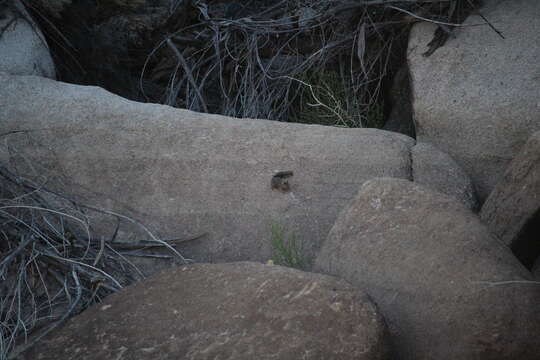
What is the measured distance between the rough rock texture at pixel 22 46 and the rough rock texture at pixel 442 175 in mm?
2054

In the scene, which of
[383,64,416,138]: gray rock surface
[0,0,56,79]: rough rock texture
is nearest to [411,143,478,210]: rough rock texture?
[383,64,416,138]: gray rock surface

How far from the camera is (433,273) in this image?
2.07 m

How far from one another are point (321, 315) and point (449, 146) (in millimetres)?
1710

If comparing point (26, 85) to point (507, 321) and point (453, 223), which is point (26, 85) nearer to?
point (453, 223)

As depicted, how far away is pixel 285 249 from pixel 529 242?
0.82 meters

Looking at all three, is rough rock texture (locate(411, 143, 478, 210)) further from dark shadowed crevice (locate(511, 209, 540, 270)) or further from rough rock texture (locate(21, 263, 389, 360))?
rough rock texture (locate(21, 263, 389, 360))

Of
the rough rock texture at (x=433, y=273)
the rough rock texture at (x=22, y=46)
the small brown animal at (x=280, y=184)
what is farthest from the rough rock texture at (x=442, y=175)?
the rough rock texture at (x=22, y=46)

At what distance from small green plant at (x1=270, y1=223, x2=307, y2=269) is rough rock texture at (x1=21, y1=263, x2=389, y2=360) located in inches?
19.1

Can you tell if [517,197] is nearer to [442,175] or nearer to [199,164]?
[442,175]

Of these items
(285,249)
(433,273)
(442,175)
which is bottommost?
(285,249)

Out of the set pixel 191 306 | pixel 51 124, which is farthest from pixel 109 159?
pixel 191 306

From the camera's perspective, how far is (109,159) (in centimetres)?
321

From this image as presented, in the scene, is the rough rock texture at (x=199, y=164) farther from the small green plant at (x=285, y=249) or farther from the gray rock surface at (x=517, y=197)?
the gray rock surface at (x=517, y=197)

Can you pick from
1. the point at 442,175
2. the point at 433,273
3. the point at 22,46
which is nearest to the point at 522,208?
the point at 433,273
